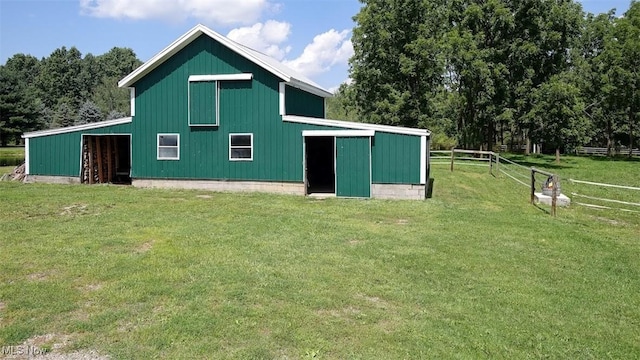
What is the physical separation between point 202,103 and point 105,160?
18.6 feet

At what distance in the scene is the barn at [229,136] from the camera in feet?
49.0

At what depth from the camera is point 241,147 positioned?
16500 millimetres

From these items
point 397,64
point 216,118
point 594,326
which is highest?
point 397,64

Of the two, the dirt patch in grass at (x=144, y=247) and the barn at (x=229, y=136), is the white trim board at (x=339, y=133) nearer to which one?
the barn at (x=229, y=136)

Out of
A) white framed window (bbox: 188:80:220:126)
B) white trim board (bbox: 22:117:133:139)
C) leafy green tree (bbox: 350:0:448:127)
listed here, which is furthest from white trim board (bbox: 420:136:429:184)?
leafy green tree (bbox: 350:0:448:127)

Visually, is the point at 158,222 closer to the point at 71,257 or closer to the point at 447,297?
the point at 71,257

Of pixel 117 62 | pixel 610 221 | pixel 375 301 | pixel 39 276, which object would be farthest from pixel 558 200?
pixel 117 62

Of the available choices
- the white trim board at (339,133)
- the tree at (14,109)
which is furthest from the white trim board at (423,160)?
the tree at (14,109)

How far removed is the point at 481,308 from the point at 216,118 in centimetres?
1282

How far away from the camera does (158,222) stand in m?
10.5

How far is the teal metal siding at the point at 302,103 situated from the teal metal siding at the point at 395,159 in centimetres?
373

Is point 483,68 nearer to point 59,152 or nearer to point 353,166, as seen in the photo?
point 353,166

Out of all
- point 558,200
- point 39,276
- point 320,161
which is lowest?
point 39,276

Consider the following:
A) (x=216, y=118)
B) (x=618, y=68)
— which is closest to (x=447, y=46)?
(x=618, y=68)
